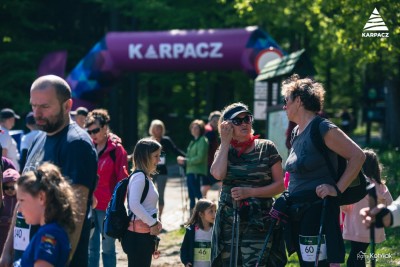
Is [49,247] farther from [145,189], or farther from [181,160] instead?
[181,160]

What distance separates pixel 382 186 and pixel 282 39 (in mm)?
26682

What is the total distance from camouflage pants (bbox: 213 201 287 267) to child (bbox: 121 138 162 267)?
0.80 m

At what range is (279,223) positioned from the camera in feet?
22.5

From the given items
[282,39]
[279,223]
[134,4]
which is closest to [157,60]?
[134,4]

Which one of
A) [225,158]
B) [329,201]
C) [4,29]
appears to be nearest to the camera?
[329,201]

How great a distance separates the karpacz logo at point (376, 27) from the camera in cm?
1402

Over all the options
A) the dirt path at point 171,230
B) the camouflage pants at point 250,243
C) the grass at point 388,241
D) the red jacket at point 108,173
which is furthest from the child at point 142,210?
the dirt path at point 171,230

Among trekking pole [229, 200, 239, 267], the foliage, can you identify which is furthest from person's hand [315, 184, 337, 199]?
the foliage

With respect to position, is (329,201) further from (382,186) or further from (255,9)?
(255,9)

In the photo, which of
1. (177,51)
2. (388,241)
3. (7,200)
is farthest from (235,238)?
(177,51)

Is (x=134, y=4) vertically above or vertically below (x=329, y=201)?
above

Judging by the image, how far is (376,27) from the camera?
14156 millimetres

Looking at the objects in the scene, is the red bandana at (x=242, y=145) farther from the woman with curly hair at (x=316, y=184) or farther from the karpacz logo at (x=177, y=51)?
the karpacz logo at (x=177, y=51)

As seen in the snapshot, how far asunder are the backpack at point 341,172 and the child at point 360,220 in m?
1.33
